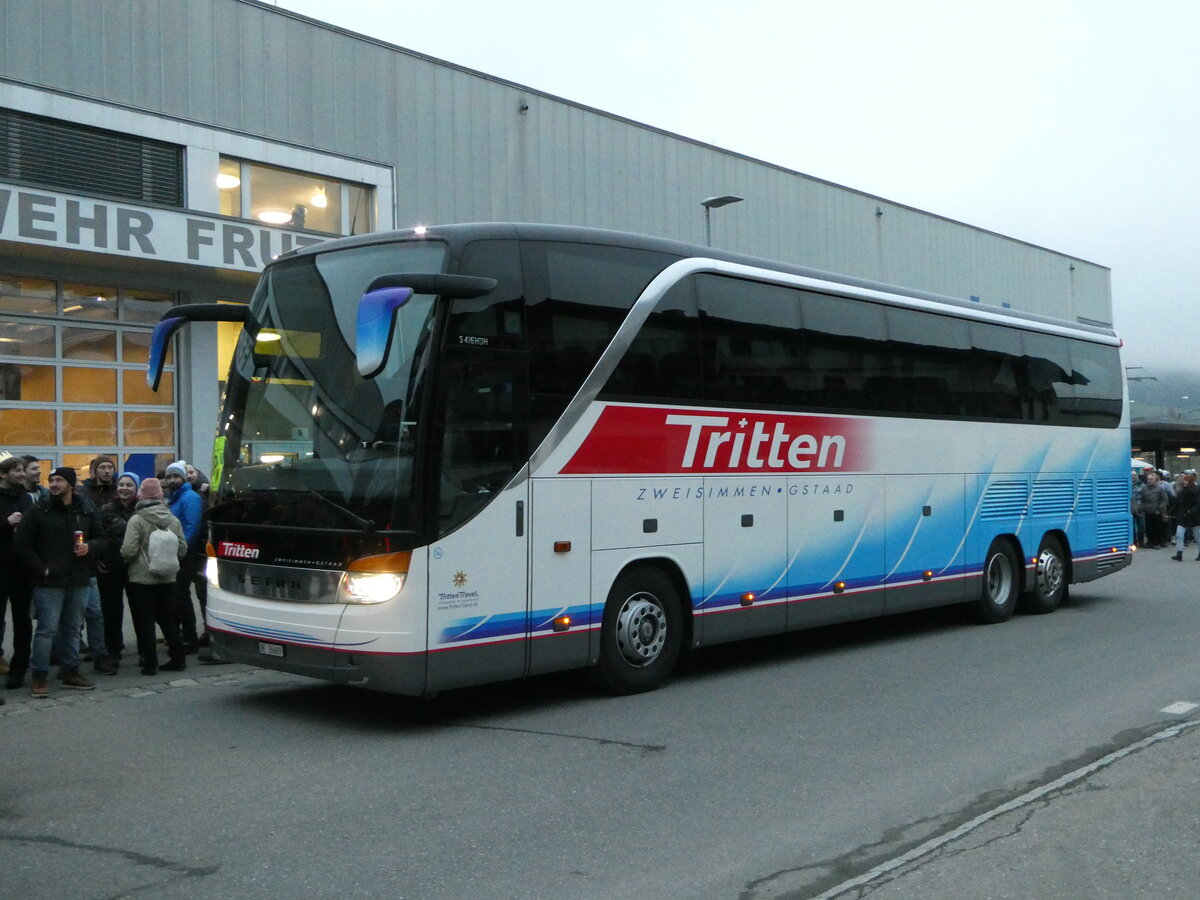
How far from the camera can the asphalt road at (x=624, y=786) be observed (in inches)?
199

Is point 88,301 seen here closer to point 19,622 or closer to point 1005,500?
point 19,622

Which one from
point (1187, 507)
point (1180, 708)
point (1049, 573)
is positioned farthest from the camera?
point (1187, 507)

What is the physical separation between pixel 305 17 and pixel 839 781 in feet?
53.8

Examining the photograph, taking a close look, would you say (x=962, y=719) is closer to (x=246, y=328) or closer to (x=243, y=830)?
(x=243, y=830)

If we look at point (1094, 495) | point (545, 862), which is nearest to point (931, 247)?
point (1094, 495)

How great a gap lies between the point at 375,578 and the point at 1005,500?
8.51 meters

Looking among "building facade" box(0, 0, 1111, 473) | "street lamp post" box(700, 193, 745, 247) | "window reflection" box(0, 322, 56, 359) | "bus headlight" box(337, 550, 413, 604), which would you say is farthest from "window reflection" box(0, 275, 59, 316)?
"street lamp post" box(700, 193, 745, 247)

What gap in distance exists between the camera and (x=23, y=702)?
9148 millimetres

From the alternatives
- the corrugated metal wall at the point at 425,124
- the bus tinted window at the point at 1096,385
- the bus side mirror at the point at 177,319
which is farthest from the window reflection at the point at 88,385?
the bus tinted window at the point at 1096,385

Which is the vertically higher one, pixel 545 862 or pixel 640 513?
pixel 640 513

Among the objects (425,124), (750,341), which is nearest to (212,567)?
(750,341)

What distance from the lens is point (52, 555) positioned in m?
9.27

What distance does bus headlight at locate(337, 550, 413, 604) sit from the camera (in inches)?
302

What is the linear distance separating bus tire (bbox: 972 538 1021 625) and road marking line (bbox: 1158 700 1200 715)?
15.7ft
